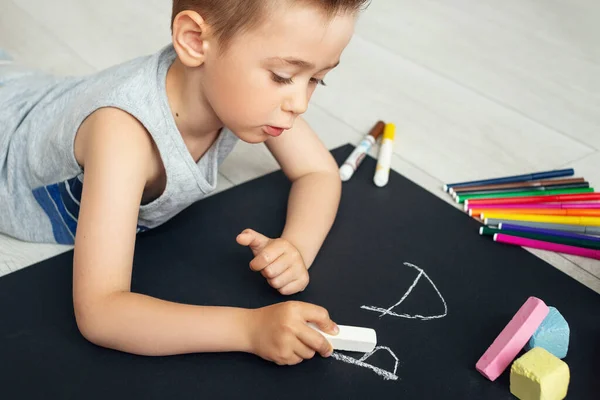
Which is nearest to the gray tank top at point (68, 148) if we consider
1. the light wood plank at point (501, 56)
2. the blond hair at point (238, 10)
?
the blond hair at point (238, 10)

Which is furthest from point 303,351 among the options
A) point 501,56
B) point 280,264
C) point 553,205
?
point 501,56

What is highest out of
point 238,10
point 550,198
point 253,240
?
point 238,10

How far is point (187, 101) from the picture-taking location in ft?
2.78

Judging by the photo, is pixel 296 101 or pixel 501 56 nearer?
pixel 296 101

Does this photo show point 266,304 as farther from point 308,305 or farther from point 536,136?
point 536,136

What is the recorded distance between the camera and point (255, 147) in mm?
1191

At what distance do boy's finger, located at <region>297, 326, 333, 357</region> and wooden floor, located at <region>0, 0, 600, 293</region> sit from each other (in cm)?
37

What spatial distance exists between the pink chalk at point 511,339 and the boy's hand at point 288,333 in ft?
0.54

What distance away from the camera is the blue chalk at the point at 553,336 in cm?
77

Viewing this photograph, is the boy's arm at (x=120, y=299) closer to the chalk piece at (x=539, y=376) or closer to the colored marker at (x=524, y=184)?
the chalk piece at (x=539, y=376)

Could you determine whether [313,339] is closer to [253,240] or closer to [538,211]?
[253,240]

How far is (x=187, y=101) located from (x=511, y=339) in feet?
1.45

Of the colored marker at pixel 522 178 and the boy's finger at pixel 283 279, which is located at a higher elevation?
the colored marker at pixel 522 178

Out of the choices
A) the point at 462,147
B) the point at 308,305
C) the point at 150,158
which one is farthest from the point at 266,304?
the point at 462,147
